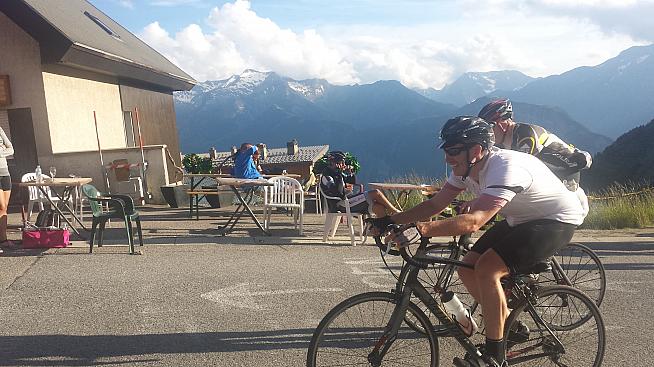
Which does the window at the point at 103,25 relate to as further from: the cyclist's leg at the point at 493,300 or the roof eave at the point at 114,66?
the cyclist's leg at the point at 493,300

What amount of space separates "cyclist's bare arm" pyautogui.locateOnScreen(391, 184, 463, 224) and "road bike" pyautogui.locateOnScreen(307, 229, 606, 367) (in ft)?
0.72

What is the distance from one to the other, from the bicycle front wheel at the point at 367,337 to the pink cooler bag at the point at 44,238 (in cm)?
532

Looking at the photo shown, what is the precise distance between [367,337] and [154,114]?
15798 millimetres

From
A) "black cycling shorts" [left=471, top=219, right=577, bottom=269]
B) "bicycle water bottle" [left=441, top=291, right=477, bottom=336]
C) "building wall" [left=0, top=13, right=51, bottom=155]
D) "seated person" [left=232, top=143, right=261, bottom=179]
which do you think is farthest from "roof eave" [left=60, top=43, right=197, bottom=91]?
"black cycling shorts" [left=471, top=219, right=577, bottom=269]

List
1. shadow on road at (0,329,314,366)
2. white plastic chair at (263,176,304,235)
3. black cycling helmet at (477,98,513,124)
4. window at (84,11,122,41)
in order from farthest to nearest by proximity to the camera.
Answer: window at (84,11,122,41) → white plastic chair at (263,176,304,235) → black cycling helmet at (477,98,513,124) → shadow on road at (0,329,314,366)

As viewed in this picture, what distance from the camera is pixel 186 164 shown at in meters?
18.6

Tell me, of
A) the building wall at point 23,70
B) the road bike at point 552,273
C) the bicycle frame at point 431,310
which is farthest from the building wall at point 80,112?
the bicycle frame at point 431,310

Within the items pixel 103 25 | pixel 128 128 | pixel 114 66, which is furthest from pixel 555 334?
pixel 103 25

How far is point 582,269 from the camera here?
15.7 feet

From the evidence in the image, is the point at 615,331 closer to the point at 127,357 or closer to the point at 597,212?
the point at 127,357

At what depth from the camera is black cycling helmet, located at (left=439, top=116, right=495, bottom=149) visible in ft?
10.2

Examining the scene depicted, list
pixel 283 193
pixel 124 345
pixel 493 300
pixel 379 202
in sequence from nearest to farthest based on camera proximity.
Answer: pixel 493 300
pixel 379 202
pixel 124 345
pixel 283 193

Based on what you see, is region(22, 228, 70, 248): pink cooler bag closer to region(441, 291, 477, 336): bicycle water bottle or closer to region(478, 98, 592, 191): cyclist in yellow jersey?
region(478, 98, 592, 191): cyclist in yellow jersey

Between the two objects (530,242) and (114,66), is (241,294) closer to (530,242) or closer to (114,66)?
(530,242)
